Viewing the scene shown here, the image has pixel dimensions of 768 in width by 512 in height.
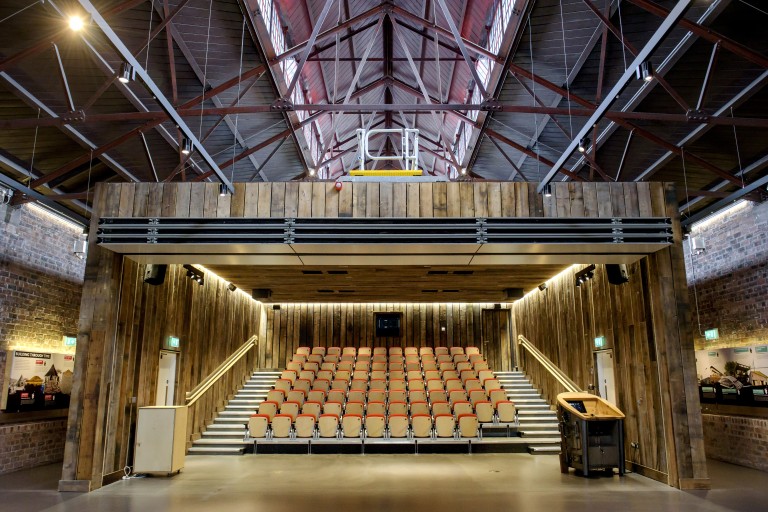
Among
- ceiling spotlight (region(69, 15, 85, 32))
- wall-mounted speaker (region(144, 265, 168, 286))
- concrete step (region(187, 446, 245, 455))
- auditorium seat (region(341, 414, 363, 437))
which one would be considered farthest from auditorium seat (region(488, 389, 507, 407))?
ceiling spotlight (region(69, 15, 85, 32))

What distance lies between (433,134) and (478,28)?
22.0ft

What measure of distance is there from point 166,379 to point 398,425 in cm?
419

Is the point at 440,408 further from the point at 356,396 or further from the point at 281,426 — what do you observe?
the point at 281,426

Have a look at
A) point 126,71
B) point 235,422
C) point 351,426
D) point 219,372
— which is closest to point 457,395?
point 351,426

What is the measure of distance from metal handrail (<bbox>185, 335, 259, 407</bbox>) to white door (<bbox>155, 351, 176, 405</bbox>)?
1.32 feet

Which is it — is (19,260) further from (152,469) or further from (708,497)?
(708,497)

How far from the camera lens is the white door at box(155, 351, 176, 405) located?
8.79 meters

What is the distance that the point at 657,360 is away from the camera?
6797mm

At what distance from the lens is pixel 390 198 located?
22.1 feet

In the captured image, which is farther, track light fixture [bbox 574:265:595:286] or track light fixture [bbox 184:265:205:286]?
track light fixture [bbox 184:265:205:286]

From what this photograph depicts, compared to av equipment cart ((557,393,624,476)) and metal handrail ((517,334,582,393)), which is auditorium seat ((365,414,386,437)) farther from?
metal handrail ((517,334,582,393))

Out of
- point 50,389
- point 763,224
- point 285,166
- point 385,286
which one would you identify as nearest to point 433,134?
point 285,166

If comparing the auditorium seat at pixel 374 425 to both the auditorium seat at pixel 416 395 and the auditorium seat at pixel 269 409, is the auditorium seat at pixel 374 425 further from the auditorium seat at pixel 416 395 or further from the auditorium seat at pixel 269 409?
the auditorium seat at pixel 269 409

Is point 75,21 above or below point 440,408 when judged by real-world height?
above
